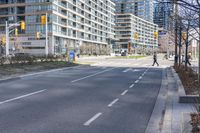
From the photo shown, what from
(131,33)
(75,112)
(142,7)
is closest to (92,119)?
(75,112)

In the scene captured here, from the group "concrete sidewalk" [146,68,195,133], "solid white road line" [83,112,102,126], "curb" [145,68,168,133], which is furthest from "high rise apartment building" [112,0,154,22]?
"solid white road line" [83,112,102,126]

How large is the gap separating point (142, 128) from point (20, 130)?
2939mm

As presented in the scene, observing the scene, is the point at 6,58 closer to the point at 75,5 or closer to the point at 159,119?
the point at 159,119

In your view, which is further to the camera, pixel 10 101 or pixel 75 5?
pixel 75 5

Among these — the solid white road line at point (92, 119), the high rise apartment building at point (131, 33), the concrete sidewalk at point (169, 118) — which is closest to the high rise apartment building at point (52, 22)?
the high rise apartment building at point (131, 33)

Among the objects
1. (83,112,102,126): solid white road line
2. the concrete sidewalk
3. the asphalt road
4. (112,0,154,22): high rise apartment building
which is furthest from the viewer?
(112,0,154,22): high rise apartment building

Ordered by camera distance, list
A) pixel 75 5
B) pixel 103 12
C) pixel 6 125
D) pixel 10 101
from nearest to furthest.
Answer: pixel 6 125 < pixel 10 101 < pixel 75 5 < pixel 103 12

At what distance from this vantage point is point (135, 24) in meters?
188

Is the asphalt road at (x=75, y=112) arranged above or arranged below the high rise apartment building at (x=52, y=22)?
below

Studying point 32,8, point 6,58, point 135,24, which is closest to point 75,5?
point 32,8

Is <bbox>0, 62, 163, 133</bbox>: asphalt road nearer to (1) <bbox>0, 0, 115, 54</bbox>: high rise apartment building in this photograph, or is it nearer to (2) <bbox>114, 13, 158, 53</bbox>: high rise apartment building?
(1) <bbox>0, 0, 115, 54</bbox>: high rise apartment building

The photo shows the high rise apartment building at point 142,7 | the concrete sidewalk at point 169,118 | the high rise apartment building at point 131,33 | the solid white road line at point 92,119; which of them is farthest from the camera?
the high rise apartment building at point 131,33

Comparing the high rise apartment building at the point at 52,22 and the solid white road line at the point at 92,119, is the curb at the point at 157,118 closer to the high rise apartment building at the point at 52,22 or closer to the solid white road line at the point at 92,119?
the solid white road line at the point at 92,119

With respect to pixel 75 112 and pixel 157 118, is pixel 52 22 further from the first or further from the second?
pixel 157 118
